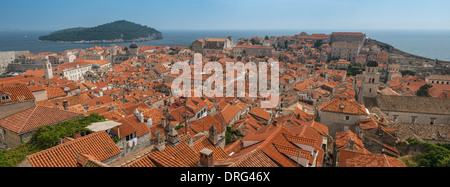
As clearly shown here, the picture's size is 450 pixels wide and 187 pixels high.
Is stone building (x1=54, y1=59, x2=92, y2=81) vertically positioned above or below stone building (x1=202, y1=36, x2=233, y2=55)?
below

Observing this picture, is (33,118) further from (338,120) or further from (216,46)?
(216,46)

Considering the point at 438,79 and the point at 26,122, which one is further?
the point at 438,79

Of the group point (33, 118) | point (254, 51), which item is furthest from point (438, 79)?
point (33, 118)

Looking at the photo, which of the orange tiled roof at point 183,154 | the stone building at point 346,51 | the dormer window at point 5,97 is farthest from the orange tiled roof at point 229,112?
the stone building at point 346,51

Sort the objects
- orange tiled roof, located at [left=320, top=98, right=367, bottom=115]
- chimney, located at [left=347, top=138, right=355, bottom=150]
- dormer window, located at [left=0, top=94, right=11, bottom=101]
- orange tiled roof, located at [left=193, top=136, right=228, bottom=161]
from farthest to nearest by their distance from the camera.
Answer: orange tiled roof, located at [left=320, top=98, right=367, bottom=115] < chimney, located at [left=347, top=138, right=355, bottom=150] < dormer window, located at [left=0, top=94, right=11, bottom=101] < orange tiled roof, located at [left=193, top=136, right=228, bottom=161]

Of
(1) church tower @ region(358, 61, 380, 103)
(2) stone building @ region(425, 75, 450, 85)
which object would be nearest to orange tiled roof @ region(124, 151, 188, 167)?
(1) church tower @ region(358, 61, 380, 103)

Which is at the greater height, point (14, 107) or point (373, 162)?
point (14, 107)

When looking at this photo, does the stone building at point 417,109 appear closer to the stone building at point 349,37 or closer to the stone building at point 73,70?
the stone building at point 73,70

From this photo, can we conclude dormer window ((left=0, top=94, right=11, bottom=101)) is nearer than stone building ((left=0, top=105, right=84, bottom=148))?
No

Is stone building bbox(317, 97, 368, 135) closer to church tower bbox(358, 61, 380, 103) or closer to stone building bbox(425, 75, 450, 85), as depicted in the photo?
church tower bbox(358, 61, 380, 103)
